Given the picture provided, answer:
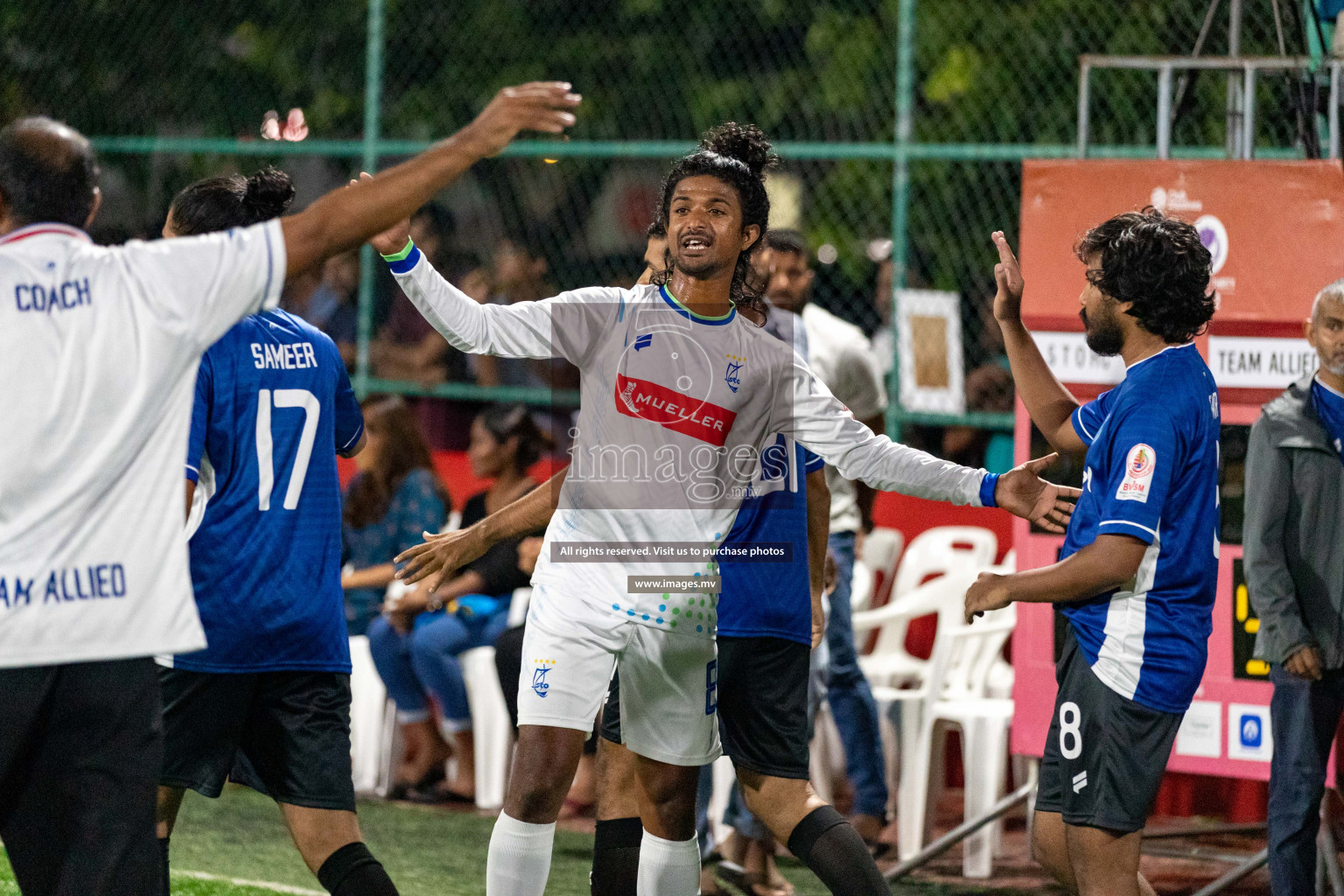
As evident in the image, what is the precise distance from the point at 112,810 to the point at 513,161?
783 cm

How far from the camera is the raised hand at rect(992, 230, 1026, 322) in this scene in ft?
13.6

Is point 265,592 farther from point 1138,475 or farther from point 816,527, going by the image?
point 1138,475

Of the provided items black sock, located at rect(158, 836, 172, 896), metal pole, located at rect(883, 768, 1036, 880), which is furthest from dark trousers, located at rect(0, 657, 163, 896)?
metal pole, located at rect(883, 768, 1036, 880)

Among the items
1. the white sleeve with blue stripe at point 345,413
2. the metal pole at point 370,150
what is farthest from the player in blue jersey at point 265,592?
the metal pole at point 370,150

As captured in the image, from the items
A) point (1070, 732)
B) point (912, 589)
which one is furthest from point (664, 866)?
point (912, 589)

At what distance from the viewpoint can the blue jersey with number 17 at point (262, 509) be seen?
3713 millimetres

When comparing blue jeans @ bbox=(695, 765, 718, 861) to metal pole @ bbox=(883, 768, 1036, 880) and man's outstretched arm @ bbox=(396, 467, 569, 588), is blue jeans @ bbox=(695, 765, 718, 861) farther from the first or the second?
man's outstretched arm @ bbox=(396, 467, 569, 588)

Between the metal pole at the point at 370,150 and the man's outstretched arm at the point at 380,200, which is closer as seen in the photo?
the man's outstretched arm at the point at 380,200

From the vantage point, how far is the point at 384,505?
7691 millimetres

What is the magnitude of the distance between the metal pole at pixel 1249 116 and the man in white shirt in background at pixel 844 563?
162cm

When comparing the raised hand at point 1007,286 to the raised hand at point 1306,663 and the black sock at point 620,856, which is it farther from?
the black sock at point 620,856

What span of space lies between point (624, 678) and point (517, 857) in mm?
498

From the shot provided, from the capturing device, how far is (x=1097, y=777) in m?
3.62

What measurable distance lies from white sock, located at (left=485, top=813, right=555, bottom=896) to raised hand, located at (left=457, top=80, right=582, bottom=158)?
1696mm
